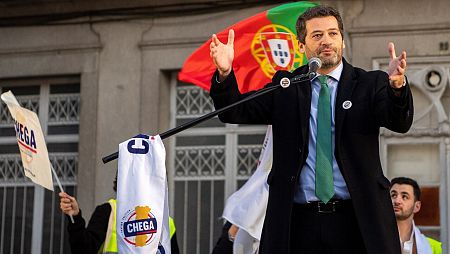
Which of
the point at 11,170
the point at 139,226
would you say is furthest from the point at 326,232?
the point at 11,170

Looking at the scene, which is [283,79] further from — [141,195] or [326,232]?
[141,195]

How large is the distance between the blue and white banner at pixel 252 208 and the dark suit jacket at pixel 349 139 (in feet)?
10.8

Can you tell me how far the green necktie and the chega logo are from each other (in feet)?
2.80

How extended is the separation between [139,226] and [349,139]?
1099 millimetres

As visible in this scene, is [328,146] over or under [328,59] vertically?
under

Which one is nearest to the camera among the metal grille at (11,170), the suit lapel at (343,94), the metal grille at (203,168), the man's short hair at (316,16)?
the suit lapel at (343,94)

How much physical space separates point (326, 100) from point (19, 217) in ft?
26.5

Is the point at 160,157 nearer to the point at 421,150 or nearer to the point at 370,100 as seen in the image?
the point at 370,100

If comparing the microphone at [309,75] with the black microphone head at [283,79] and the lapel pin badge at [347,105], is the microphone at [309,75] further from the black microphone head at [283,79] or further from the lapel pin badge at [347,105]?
the lapel pin badge at [347,105]

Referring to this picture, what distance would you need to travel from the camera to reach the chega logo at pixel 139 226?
463 centimetres

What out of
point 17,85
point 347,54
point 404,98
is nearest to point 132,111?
point 17,85

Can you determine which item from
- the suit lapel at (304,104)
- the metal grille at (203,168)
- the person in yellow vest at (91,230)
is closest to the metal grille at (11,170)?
the metal grille at (203,168)

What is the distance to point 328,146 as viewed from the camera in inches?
173

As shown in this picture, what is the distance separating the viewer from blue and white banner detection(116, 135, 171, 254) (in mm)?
4648
